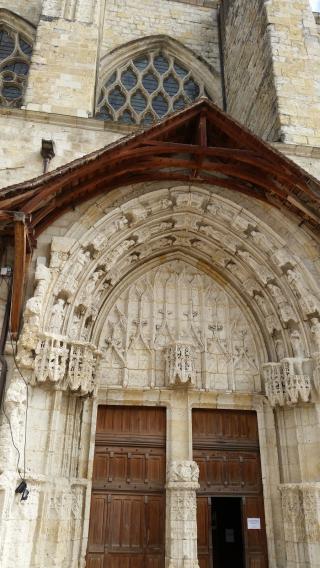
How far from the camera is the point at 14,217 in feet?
14.4

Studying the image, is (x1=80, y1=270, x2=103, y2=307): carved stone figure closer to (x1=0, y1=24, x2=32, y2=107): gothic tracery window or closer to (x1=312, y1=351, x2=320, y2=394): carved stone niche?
(x1=312, y1=351, x2=320, y2=394): carved stone niche

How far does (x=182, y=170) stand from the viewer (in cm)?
600

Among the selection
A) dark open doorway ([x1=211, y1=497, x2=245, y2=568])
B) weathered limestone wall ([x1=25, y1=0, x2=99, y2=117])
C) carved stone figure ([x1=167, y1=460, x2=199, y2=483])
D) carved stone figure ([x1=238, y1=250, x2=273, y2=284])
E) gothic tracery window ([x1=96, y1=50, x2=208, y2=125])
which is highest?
gothic tracery window ([x1=96, y1=50, x2=208, y2=125])

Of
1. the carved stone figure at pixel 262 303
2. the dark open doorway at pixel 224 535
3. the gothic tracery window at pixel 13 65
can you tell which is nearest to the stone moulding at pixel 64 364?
the carved stone figure at pixel 262 303

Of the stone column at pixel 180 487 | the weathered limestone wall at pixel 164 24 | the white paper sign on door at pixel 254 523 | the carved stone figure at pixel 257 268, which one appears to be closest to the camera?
the stone column at pixel 180 487

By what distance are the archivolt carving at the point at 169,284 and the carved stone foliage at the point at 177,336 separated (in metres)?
→ 0.01

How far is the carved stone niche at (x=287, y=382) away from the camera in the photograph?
5227mm

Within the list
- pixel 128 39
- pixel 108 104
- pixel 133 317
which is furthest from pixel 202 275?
pixel 128 39

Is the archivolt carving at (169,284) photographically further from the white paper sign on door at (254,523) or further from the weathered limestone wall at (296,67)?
the weathered limestone wall at (296,67)

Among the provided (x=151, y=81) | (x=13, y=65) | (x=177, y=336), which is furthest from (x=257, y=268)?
(x=13, y=65)

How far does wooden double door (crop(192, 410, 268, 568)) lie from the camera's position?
5234 mm

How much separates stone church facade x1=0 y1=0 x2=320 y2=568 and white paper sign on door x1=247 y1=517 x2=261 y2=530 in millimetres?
26

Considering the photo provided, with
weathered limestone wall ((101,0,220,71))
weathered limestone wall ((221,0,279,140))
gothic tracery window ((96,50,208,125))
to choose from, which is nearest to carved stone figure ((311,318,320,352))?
weathered limestone wall ((221,0,279,140))

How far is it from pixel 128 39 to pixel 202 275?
251 inches
